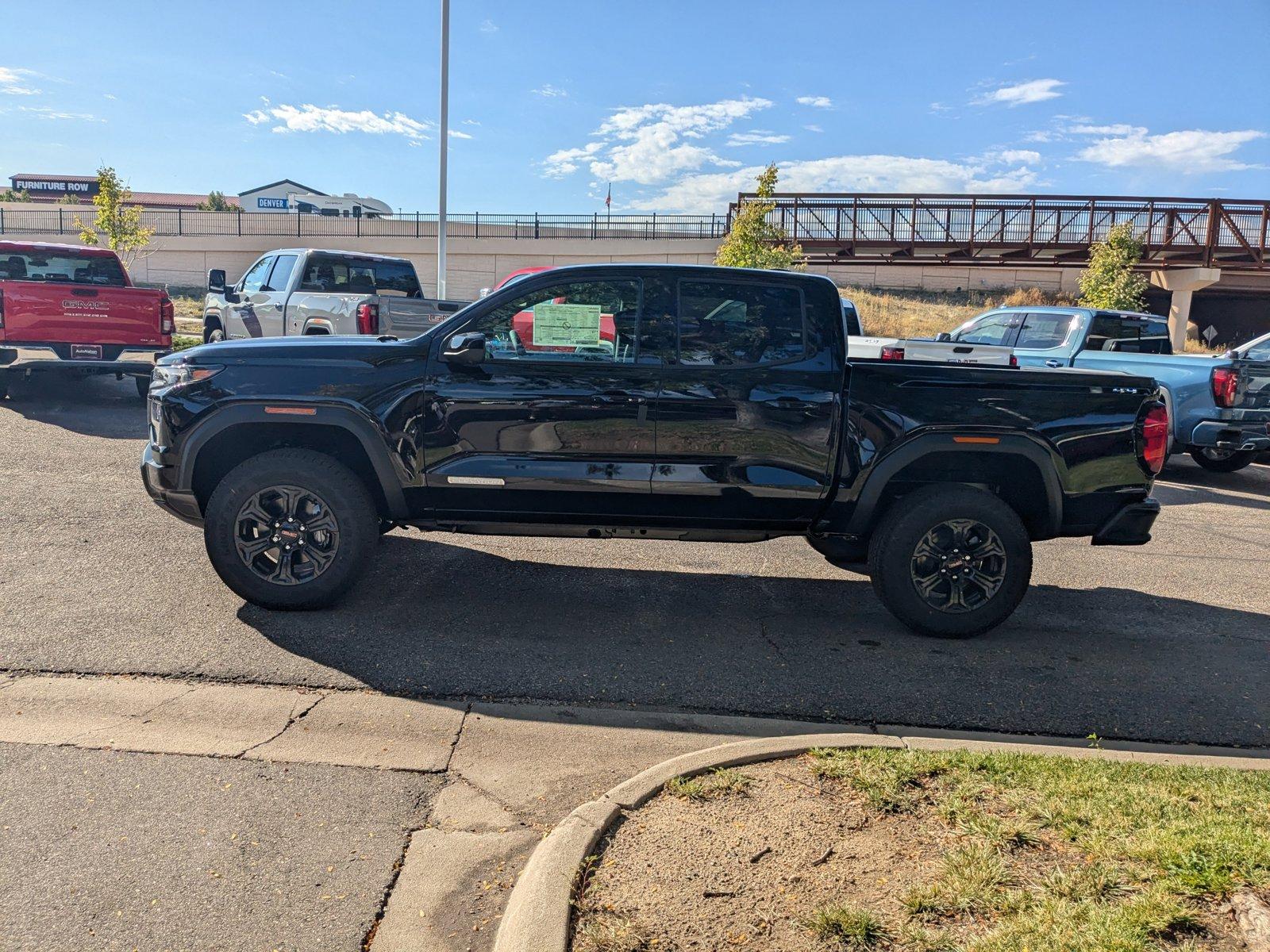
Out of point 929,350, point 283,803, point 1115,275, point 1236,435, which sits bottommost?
point 283,803

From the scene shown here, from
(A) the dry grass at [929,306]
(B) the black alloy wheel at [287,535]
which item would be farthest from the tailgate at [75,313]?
(A) the dry grass at [929,306]

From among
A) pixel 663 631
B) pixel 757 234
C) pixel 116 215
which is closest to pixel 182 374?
pixel 663 631

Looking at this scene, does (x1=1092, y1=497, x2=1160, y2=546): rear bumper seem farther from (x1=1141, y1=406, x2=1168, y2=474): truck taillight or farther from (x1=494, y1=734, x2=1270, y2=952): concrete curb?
(x1=494, y1=734, x2=1270, y2=952): concrete curb

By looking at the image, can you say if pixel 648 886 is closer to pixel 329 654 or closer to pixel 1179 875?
pixel 1179 875

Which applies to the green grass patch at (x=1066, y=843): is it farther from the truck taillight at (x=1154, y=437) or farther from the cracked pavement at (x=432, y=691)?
the truck taillight at (x=1154, y=437)

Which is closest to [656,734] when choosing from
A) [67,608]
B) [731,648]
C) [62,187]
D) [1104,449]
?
[731,648]

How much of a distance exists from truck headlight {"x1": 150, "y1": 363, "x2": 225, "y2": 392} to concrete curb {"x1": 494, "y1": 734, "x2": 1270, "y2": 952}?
3381mm

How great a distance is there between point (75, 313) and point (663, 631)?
388 inches

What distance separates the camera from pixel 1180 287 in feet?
98.4

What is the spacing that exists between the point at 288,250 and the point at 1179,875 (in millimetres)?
13497

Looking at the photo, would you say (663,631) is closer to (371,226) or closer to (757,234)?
(757,234)

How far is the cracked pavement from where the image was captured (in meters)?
3.07

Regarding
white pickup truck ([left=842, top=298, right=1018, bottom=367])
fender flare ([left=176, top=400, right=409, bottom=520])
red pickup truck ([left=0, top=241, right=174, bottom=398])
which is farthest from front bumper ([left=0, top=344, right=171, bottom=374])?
white pickup truck ([left=842, top=298, right=1018, bottom=367])

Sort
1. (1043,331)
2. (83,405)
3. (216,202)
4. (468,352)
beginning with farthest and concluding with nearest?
(216,202)
(83,405)
(1043,331)
(468,352)
